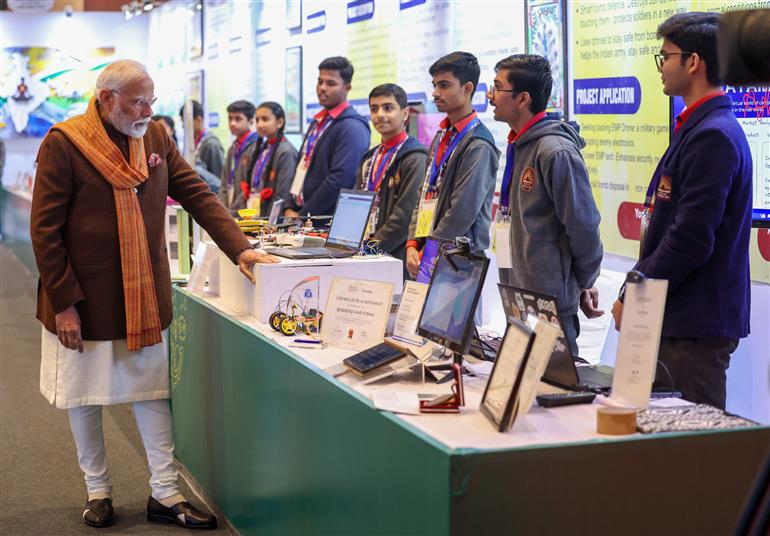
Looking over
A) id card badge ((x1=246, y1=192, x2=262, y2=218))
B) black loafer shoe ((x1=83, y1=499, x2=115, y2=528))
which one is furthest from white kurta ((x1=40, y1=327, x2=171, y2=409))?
id card badge ((x1=246, y1=192, x2=262, y2=218))

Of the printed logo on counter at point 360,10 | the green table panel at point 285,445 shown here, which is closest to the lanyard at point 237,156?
the printed logo on counter at point 360,10

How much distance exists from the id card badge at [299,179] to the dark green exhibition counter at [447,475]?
2.59m

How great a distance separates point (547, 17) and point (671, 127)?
3.55 feet

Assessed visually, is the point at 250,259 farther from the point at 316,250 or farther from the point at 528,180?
the point at 528,180

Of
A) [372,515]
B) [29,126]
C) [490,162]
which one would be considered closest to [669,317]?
[372,515]

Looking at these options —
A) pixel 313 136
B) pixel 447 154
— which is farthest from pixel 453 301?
pixel 313 136

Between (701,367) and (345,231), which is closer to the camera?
(701,367)

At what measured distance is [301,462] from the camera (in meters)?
2.65

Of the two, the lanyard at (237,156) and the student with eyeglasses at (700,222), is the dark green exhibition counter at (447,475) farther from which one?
the lanyard at (237,156)

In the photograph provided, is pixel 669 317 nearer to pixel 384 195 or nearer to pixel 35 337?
pixel 384 195

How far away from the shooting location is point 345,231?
3.55 m

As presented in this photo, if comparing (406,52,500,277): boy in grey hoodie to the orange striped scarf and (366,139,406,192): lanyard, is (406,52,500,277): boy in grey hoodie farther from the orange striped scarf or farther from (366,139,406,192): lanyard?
the orange striped scarf

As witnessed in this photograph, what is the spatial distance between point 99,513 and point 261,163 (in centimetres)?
326

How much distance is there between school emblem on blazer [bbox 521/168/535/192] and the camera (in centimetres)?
310
